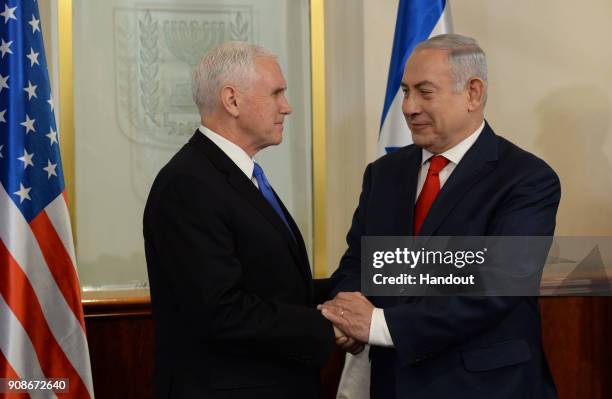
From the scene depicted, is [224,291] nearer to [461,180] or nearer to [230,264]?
[230,264]

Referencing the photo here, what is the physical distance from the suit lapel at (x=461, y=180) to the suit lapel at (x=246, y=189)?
0.38 metres

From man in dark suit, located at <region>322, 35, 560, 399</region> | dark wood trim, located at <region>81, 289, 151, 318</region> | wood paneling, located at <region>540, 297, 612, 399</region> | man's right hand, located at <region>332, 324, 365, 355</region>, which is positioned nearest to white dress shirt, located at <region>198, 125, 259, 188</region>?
man in dark suit, located at <region>322, 35, 560, 399</region>

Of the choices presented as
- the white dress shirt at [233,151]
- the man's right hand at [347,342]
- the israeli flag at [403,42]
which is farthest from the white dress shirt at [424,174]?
the israeli flag at [403,42]

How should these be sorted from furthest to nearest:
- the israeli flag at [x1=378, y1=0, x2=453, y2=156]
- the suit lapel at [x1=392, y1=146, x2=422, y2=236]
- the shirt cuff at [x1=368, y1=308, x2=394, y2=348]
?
1. the israeli flag at [x1=378, y1=0, x2=453, y2=156]
2. the suit lapel at [x1=392, y1=146, x2=422, y2=236]
3. the shirt cuff at [x1=368, y1=308, x2=394, y2=348]

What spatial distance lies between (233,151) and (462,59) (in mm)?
736

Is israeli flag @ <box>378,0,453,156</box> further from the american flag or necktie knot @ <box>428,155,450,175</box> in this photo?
the american flag

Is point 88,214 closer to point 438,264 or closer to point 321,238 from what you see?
point 321,238

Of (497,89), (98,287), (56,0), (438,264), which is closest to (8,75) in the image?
(56,0)

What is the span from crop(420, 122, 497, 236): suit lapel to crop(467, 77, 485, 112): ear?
0.12 m

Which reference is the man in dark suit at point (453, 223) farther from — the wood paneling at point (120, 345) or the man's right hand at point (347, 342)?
the wood paneling at point (120, 345)

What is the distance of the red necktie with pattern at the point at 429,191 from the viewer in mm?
2521

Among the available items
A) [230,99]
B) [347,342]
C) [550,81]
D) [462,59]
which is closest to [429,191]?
[462,59]

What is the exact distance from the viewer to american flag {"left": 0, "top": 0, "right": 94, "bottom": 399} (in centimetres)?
300

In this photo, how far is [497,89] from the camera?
4.49m
